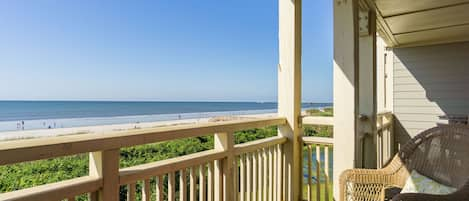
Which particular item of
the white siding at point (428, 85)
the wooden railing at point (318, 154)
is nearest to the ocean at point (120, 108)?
the white siding at point (428, 85)

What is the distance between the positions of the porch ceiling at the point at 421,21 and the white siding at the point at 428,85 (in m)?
0.19

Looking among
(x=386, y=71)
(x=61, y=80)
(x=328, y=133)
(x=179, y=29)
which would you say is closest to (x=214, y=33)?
(x=179, y=29)

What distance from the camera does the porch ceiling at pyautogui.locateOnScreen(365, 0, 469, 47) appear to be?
9.94 ft

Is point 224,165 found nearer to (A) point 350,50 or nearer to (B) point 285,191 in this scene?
(B) point 285,191

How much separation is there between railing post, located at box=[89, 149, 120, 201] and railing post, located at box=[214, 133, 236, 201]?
73 centimetres

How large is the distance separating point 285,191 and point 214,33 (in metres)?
19.1

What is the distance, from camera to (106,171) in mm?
1244

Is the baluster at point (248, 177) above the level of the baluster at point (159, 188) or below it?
below

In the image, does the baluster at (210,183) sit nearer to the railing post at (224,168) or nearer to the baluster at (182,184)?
the railing post at (224,168)

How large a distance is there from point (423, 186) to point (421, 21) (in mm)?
2365

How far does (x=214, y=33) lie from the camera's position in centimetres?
2095

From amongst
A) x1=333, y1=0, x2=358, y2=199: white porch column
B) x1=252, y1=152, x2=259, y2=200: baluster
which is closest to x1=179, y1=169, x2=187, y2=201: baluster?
x1=252, y1=152, x2=259, y2=200: baluster

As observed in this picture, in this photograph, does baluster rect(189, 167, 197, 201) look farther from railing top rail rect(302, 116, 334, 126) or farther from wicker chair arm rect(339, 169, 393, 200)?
railing top rail rect(302, 116, 334, 126)

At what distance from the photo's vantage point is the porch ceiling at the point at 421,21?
3031mm
